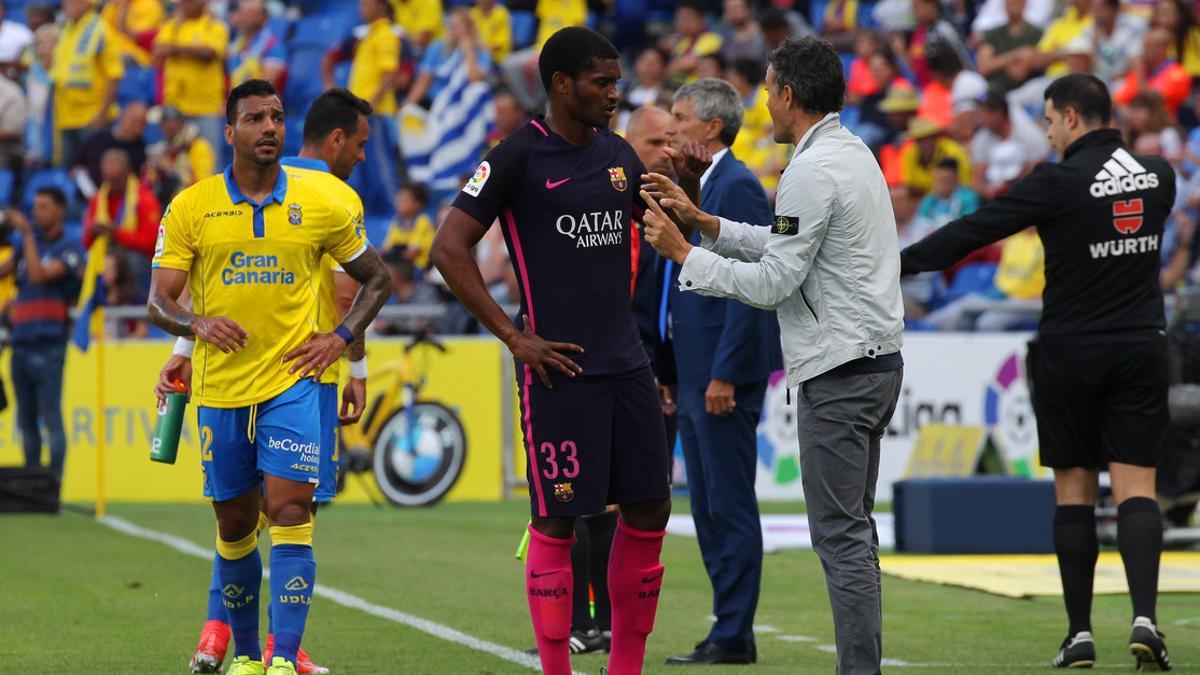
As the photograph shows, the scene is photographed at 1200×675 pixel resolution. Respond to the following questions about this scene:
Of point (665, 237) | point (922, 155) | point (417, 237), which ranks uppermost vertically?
point (922, 155)

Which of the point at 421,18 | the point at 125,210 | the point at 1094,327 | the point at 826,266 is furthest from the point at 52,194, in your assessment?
the point at 826,266

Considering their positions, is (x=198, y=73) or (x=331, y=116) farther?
(x=198, y=73)

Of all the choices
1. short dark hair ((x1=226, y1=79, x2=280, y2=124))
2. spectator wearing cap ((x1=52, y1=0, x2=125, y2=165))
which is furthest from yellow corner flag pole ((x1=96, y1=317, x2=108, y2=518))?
short dark hair ((x1=226, y1=79, x2=280, y2=124))

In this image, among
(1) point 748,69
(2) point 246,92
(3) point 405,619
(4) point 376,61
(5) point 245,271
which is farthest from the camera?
(4) point 376,61

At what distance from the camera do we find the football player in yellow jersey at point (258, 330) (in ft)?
23.2

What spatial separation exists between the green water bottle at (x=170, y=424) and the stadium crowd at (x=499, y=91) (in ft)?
32.8

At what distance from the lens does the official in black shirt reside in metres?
8.05

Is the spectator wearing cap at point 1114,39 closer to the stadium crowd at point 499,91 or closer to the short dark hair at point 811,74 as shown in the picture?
the stadium crowd at point 499,91

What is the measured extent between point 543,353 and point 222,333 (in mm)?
1307

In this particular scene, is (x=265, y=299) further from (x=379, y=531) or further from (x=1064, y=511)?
(x=379, y=531)

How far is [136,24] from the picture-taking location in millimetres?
24062

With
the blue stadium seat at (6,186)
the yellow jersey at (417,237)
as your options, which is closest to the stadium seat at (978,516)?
the yellow jersey at (417,237)

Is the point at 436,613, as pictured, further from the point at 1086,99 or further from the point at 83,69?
the point at 83,69

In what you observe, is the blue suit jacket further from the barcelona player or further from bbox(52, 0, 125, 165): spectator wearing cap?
bbox(52, 0, 125, 165): spectator wearing cap
